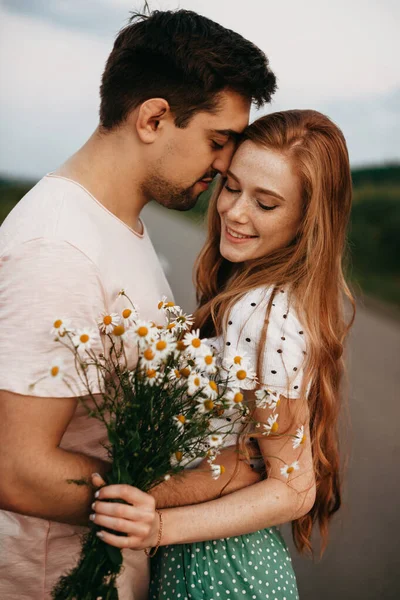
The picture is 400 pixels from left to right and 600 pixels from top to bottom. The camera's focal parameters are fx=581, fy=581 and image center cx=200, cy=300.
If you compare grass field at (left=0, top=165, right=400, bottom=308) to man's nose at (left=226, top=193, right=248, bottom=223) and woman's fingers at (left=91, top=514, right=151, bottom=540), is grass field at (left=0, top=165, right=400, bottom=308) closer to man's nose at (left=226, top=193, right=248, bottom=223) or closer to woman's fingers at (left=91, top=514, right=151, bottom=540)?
man's nose at (left=226, top=193, right=248, bottom=223)

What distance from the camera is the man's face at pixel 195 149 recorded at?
2201mm

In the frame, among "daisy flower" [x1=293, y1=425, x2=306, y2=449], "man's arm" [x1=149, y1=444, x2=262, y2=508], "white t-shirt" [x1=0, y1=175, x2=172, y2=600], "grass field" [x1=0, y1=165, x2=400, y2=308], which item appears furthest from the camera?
"grass field" [x1=0, y1=165, x2=400, y2=308]

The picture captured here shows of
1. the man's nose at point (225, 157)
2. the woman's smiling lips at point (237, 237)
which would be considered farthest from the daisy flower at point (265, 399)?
the man's nose at point (225, 157)

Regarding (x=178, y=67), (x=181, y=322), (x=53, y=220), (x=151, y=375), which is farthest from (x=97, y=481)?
(x=178, y=67)

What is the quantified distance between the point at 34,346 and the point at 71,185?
0.61m

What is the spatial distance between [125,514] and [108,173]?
1169 mm

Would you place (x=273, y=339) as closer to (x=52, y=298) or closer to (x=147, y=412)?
(x=147, y=412)

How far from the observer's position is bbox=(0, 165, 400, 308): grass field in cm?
1070

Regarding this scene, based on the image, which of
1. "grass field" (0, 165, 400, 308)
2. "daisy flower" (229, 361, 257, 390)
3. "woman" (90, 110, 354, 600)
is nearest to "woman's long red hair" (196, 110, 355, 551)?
"woman" (90, 110, 354, 600)

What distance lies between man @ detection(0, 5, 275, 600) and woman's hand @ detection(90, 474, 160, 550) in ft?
0.10

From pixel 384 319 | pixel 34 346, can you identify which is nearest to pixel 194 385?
pixel 34 346

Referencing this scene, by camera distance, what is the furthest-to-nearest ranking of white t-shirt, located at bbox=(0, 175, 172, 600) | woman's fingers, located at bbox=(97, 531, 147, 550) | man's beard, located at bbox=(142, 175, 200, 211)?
1. man's beard, located at bbox=(142, 175, 200, 211)
2. white t-shirt, located at bbox=(0, 175, 172, 600)
3. woman's fingers, located at bbox=(97, 531, 147, 550)

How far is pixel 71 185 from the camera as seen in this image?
1.93m

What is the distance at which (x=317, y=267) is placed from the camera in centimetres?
218
